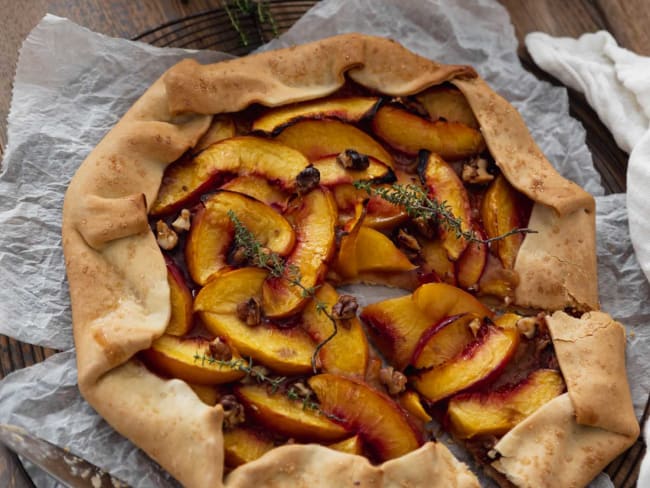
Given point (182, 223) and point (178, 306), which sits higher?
point (182, 223)


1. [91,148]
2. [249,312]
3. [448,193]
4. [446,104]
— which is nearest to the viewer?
[249,312]

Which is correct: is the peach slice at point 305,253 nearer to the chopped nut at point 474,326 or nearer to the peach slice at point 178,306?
the peach slice at point 178,306

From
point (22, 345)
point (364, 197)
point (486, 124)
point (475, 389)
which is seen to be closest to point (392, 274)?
point (364, 197)

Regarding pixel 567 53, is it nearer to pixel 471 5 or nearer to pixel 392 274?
pixel 471 5

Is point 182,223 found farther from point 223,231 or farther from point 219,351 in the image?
point 219,351

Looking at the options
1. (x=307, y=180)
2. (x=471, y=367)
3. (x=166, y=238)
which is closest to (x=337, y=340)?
(x=471, y=367)

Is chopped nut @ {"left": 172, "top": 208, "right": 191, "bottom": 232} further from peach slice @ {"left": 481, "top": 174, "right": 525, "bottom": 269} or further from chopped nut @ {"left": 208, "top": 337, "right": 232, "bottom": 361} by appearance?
peach slice @ {"left": 481, "top": 174, "right": 525, "bottom": 269}
